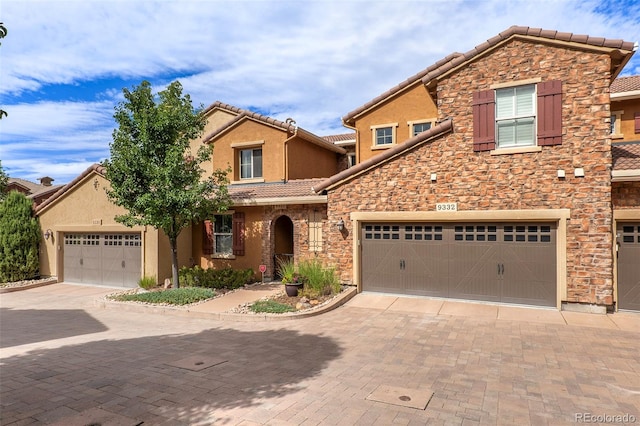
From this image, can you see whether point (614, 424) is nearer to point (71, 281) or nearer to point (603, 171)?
point (603, 171)

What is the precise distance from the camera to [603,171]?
9930 millimetres

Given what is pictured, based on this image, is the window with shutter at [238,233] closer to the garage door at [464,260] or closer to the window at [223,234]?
the window at [223,234]

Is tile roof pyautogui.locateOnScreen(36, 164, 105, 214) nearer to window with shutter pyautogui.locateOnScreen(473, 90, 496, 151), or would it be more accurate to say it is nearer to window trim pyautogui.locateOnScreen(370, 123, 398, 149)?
window trim pyautogui.locateOnScreen(370, 123, 398, 149)

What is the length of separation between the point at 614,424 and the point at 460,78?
959cm

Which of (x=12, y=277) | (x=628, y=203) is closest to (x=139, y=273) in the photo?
(x=12, y=277)

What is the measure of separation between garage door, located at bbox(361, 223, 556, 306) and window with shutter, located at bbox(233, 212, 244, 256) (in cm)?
535

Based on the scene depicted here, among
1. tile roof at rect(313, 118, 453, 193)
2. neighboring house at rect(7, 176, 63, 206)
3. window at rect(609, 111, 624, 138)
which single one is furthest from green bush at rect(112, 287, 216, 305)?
neighboring house at rect(7, 176, 63, 206)

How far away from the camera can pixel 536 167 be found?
1058 centimetres

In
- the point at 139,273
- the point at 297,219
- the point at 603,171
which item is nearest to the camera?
the point at 603,171

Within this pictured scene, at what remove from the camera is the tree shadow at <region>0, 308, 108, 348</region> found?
30.1 ft

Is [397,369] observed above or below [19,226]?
below

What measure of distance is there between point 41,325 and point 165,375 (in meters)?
6.43

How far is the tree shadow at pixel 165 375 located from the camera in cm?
531

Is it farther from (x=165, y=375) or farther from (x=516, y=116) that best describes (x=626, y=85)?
(x=165, y=375)
